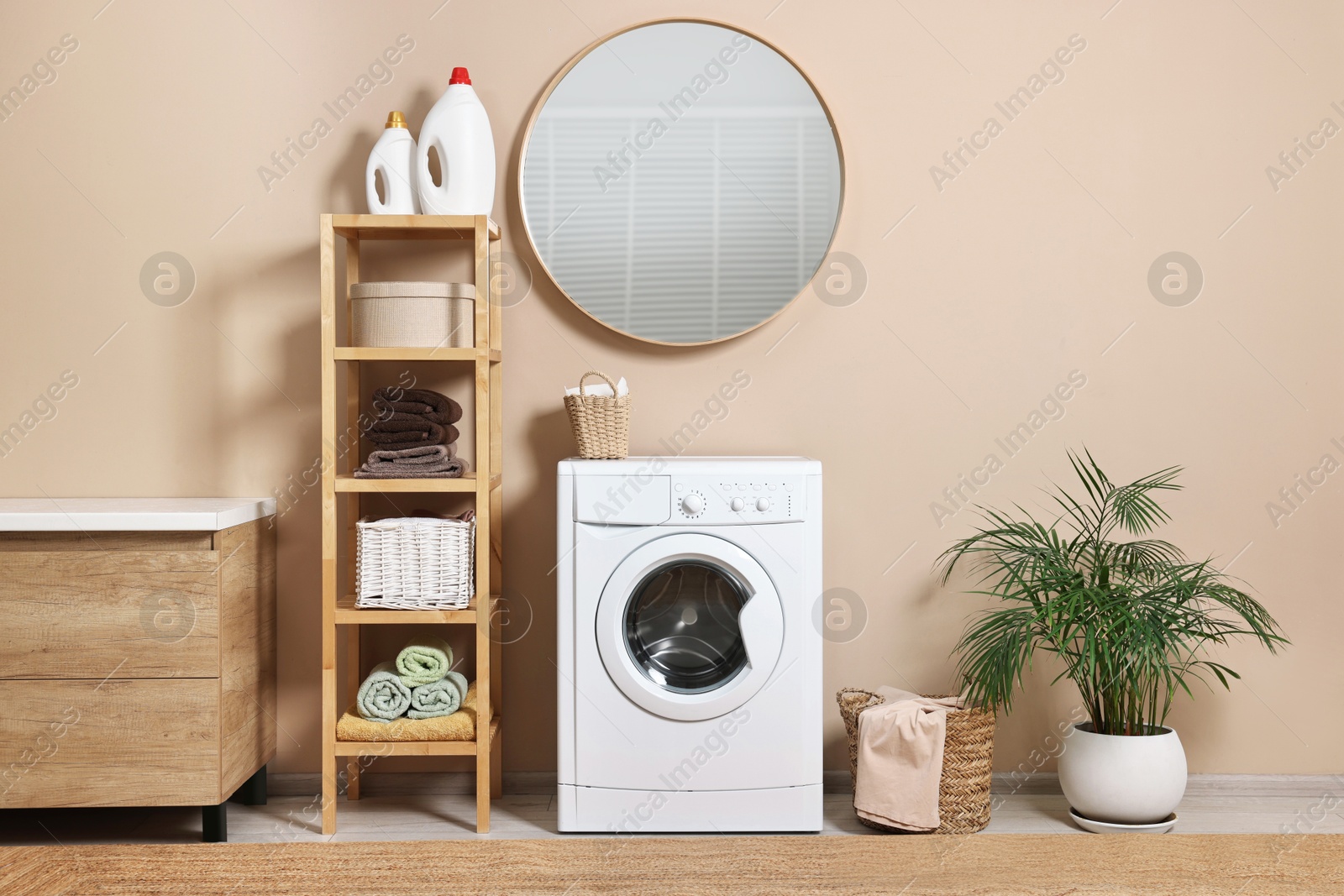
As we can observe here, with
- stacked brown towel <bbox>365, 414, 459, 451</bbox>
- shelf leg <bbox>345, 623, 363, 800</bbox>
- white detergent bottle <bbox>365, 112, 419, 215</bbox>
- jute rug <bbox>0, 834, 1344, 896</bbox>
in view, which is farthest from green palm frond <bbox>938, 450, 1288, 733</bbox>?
jute rug <bbox>0, 834, 1344, 896</bbox>

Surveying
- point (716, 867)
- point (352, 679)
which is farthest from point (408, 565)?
point (716, 867)

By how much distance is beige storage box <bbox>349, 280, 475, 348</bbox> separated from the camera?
2.22 meters

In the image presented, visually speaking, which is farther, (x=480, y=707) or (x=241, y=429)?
(x=241, y=429)

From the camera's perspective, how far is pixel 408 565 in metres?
2.20

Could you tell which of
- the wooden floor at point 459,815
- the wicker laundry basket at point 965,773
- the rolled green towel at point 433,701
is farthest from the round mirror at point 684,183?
the wooden floor at point 459,815

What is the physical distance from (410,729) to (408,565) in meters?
0.37

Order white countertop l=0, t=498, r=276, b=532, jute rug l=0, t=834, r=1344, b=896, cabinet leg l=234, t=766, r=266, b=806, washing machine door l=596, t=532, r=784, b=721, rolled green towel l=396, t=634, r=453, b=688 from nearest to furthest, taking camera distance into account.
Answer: jute rug l=0, t=834, r=1344, b=896, white countertop l=0, t=498, r=276, b=532, washing machine door l=596, t=532, r=784, b=721, rolled green towel l=396, t=634, r=453, b=688, cabinet leg l=234, t=766, r=266, b=806

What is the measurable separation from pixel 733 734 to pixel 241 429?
4.91 feet

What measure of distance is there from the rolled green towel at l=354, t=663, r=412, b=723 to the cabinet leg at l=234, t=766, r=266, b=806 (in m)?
0.41

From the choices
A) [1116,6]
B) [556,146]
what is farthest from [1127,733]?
[556,146]

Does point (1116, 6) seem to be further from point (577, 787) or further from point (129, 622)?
point (129, 622)

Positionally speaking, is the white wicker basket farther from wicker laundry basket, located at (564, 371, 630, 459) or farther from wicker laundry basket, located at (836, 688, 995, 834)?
wicker laundry basket, located at (836, 688, 995, 834)

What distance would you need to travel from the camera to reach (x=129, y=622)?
204 centimetres

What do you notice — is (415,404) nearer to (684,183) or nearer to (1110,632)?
(684,183)
